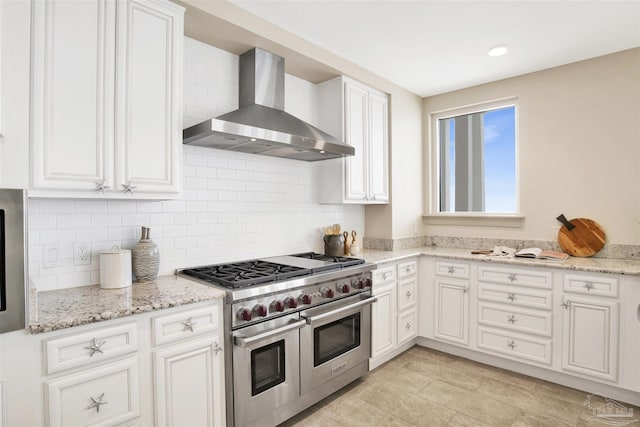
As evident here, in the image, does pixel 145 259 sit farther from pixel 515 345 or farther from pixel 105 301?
pixel 515 345

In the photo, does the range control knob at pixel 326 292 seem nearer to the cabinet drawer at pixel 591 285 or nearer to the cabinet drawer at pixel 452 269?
the cabinet drawer at pixel 452 269

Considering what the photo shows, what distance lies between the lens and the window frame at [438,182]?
12.0ft

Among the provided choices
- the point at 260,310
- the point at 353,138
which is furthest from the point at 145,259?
the point at 353,138

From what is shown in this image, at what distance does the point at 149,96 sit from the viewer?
1988mm

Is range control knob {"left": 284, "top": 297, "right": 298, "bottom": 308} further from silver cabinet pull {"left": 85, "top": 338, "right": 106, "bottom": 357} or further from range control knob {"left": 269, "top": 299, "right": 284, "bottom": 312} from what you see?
silver cabinet pull {"left": 85, "top": 338, "right": 106, "bottom": 357}

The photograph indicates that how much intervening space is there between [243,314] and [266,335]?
0.65 feet

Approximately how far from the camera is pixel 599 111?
3.15 m

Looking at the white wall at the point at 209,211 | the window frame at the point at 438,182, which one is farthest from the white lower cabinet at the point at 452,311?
the white wall at the point at 209,211

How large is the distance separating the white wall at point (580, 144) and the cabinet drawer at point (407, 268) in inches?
37.5

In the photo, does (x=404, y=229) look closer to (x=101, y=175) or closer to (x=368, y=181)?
(x=368, y=181)

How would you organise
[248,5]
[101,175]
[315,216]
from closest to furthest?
[101,175] < [248,5] < [315,216]

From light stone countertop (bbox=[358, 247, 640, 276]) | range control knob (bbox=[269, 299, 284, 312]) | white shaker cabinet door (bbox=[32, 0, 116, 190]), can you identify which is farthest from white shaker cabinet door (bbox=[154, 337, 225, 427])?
light stone countertop (bbox=[358, 247, 640, 276])

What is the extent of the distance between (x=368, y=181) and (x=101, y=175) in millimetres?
2316

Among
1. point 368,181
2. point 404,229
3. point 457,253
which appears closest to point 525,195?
point 457,253
